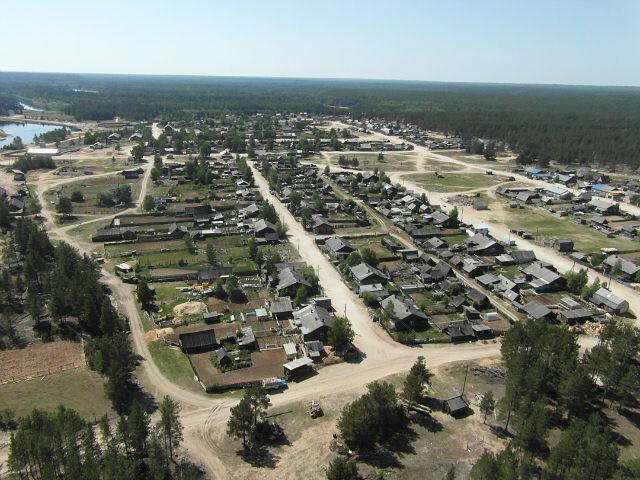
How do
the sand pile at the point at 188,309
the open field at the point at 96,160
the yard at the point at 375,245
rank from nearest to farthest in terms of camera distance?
the sand pile at the point at 188,309
the yard at the point at 375,245
the open field at the point at 96,160

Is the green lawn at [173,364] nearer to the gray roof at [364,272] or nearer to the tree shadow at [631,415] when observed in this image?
the gray roof at [364,272]

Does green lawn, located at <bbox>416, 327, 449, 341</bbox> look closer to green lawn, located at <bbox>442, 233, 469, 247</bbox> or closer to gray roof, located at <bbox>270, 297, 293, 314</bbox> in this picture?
gray roof, located at <bbox>270, 297, 293, 314</bbox>

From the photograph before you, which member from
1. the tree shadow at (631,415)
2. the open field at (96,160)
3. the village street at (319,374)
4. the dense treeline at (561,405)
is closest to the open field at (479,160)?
the village street at (319,374)

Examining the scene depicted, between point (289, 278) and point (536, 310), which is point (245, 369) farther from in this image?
point (536, 310)

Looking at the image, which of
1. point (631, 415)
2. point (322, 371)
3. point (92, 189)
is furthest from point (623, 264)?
point (92, 189)

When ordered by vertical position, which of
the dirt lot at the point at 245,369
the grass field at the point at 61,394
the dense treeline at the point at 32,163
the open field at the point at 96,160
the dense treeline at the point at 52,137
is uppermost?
the dense treeline at the point at 52,137

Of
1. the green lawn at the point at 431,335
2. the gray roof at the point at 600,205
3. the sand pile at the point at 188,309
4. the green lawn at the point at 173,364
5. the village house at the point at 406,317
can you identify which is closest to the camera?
the green lawn at the point at 173,364
